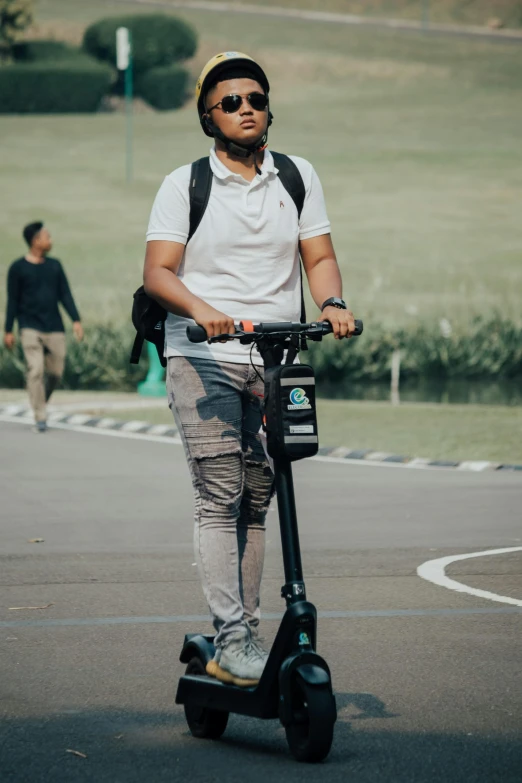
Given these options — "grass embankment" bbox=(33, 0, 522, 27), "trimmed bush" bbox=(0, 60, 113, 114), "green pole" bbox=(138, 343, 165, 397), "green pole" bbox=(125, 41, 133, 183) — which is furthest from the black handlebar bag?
"trimmed bush" bbox=(0, 60, 113, 114)

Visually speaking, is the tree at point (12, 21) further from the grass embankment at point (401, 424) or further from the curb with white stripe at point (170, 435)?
the curb with white stripe at point (170, 435)

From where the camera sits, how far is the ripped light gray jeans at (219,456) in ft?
17.6

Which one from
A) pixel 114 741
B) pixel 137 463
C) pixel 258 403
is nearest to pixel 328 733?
pixel 114 741

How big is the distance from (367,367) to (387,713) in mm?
21643

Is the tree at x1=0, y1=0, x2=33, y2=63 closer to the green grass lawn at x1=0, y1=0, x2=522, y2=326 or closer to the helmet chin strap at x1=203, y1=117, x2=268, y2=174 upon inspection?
the green grass lawn at x1=0, y1=0, x2=522, y2=326

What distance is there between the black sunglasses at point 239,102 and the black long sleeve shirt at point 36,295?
11.2 metres

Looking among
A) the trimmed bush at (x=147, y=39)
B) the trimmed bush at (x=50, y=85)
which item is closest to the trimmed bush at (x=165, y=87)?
the trimmed bush at (x=147, y=39)

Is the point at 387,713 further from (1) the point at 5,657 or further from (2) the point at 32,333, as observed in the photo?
(2) the point at 32,333

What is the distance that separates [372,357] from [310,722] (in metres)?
22.8

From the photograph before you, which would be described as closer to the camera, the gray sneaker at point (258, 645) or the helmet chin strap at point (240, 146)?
the gray sneaker at point (258, 645)

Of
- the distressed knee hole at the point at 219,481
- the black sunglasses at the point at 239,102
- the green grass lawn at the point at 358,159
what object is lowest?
the distressed knee hole at the point at 219,481

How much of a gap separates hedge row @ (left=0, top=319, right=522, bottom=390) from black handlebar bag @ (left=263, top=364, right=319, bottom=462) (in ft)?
65.0

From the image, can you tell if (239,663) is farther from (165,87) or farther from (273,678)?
(165,87)

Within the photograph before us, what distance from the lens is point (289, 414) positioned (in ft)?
16.9
